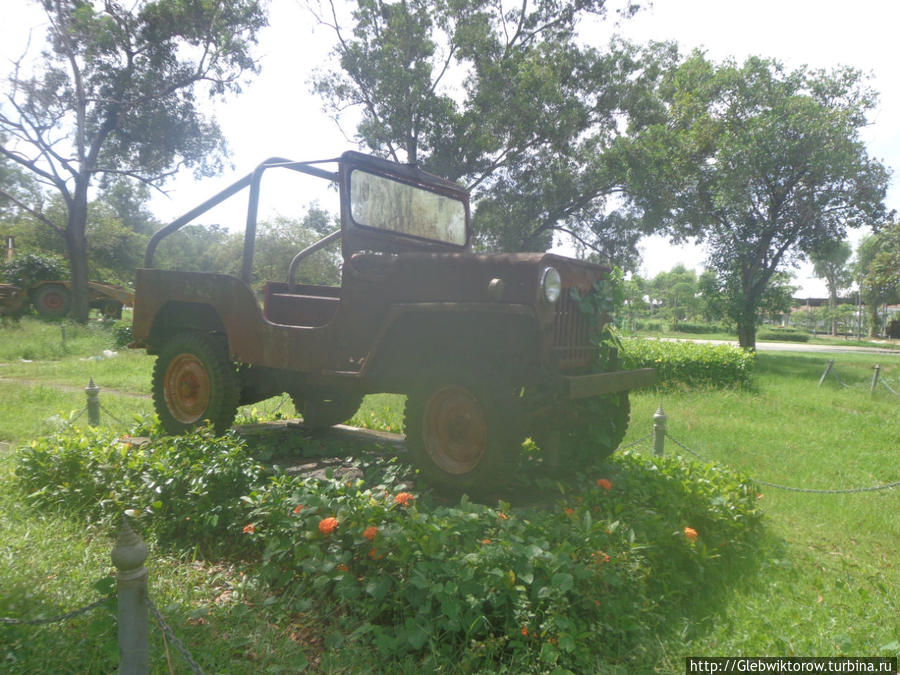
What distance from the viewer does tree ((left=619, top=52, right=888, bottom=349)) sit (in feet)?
50.8

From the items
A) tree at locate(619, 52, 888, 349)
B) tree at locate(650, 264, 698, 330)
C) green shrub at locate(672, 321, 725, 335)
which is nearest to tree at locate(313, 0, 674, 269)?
tree at locate(619, 52, 888, 349)

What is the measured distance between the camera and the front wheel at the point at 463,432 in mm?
3395

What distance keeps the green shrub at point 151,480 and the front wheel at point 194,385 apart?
1.13ft

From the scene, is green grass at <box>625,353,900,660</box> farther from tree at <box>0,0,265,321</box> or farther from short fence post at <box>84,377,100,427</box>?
tree at <box>0,0,265,321</box>

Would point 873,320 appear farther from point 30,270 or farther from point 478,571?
point 30,270

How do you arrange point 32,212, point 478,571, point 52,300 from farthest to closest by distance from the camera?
point 52,300
point 32,212
point 478,571

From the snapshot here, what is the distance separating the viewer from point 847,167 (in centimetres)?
1513

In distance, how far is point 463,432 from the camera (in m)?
3.66

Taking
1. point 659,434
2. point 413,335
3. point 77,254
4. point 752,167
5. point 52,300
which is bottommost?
point 659,434

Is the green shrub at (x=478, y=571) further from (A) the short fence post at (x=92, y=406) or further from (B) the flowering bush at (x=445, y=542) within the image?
(A) the short fence post at (x=92, y=406)

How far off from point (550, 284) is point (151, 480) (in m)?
2.94

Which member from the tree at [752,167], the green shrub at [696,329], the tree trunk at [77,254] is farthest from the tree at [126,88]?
the green shrub at [696,329]

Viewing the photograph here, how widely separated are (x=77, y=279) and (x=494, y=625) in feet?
67.9

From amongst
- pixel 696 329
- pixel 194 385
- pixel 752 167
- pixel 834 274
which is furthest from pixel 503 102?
pixel 834 274
